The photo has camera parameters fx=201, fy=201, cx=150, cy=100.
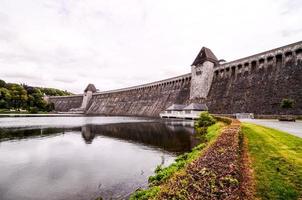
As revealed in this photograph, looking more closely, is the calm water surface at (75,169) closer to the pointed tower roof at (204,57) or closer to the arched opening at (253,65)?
the arched opening at (253,65)

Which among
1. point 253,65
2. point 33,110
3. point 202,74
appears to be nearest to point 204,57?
point 202,74

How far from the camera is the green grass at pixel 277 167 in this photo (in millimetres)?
5652

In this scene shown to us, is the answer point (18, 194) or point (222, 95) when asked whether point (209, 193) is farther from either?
point (222, 95)

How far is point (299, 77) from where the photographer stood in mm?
34844

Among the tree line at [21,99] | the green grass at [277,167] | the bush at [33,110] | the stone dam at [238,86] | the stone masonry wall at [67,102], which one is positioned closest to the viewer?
the green grass at [277,167]

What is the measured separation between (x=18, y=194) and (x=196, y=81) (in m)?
54.5

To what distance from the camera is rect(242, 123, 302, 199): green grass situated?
18.5 feet

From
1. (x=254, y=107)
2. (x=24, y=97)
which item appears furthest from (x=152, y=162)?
(x=24, y=97)

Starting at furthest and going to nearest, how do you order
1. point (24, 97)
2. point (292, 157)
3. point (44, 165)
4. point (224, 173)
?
point (24, 97), point (44, 165), point (292, 157), point (224, 173)

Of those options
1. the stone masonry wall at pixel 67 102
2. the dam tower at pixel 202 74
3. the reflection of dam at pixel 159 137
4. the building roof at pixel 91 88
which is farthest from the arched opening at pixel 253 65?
the stone masonry wall at pixel 67 102

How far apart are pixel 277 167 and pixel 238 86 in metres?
41.4

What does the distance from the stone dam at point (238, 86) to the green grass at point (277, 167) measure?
87.5ft

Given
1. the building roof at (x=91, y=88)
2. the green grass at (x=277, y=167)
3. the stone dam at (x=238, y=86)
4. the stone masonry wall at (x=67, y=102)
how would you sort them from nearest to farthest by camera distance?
the green grass at (x=277, y=167)
the stone dam at (x=238, y=86)
the building roof at (x=91, y=88)
the stone masonry wall at (x=67, y=102)

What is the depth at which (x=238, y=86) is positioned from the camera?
45.5 metres
